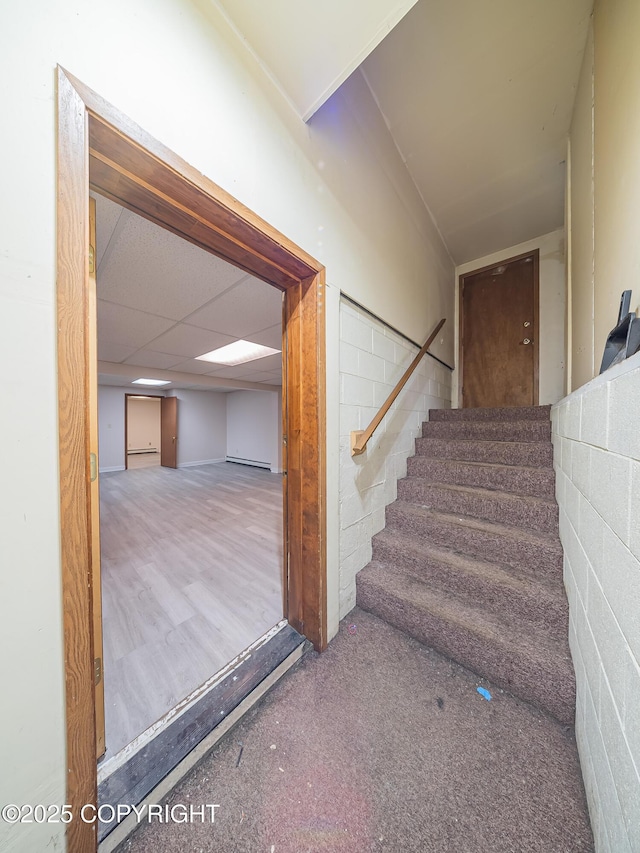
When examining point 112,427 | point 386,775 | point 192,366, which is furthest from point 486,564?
point 112,427

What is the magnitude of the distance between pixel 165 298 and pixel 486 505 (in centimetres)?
270

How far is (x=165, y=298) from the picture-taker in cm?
204

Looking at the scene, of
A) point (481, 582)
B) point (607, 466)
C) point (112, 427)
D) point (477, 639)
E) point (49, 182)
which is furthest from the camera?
point (112, 427)

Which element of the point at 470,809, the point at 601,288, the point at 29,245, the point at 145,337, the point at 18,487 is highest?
the point at 145,337

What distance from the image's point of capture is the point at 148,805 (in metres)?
0.81

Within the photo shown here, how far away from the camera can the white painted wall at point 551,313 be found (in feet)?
9.78

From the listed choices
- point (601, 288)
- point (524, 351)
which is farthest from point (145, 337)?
point (524, 351)

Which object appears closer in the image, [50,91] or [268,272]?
[50,91]

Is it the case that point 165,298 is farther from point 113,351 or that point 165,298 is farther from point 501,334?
point 501,334

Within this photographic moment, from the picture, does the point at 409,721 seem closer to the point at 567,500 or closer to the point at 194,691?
the point at 194,691

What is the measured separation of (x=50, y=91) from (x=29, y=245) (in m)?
0.35

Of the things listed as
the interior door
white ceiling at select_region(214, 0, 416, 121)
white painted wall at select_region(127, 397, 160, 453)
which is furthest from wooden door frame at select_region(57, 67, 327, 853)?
white painted wall at select_region(127, 397, 160, 453)

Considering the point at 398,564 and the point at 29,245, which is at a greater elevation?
the point at 29,245

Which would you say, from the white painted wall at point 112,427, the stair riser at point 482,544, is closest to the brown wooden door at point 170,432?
the white painted wall at point 112,427
